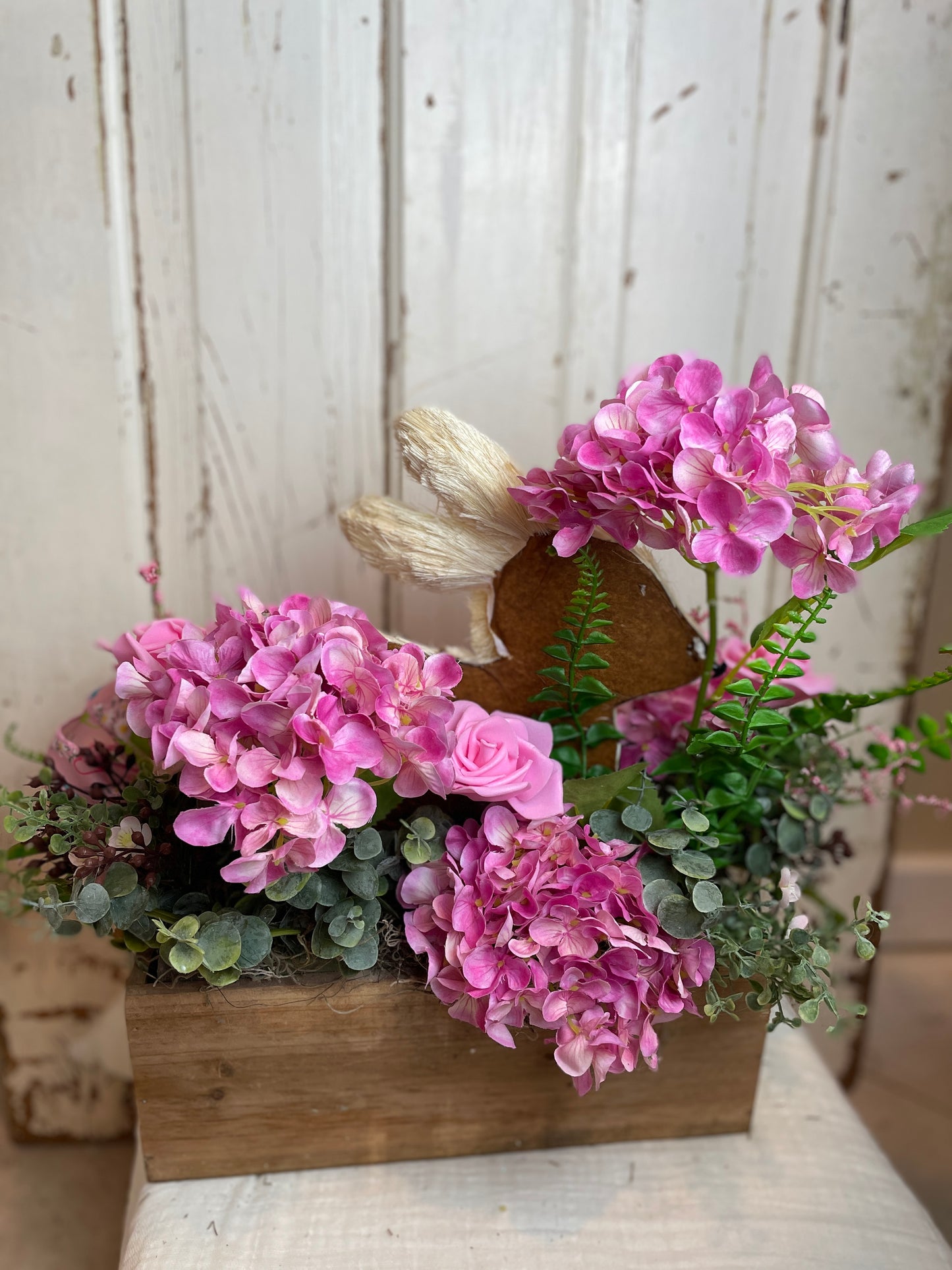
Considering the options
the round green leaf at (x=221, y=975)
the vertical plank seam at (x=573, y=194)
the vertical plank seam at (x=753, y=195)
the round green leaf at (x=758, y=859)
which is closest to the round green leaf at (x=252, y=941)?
the round green leaf at (x=221, y=975)

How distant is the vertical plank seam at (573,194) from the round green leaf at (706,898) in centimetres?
47

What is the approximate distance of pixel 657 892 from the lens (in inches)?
22.6

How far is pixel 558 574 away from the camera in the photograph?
623mm

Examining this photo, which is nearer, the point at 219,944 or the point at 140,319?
the point at 219,944

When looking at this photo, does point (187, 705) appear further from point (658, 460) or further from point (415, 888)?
point (658, 460)

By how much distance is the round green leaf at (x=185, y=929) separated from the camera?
1.72 feet

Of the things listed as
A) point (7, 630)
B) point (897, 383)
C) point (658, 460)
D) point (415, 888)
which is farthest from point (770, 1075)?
point (7, 630)

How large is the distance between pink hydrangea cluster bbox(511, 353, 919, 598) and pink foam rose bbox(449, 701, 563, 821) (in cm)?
13

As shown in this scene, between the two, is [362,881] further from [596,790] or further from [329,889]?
[596,790]

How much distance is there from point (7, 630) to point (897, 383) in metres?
0.93

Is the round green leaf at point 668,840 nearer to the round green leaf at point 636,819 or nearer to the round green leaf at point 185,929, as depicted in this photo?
the round green leaf at point 636,819

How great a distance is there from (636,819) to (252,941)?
264mm

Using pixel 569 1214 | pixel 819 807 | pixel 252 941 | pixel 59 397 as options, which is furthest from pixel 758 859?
pixel 59 397

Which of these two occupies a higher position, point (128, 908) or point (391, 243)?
point (391, 243)
